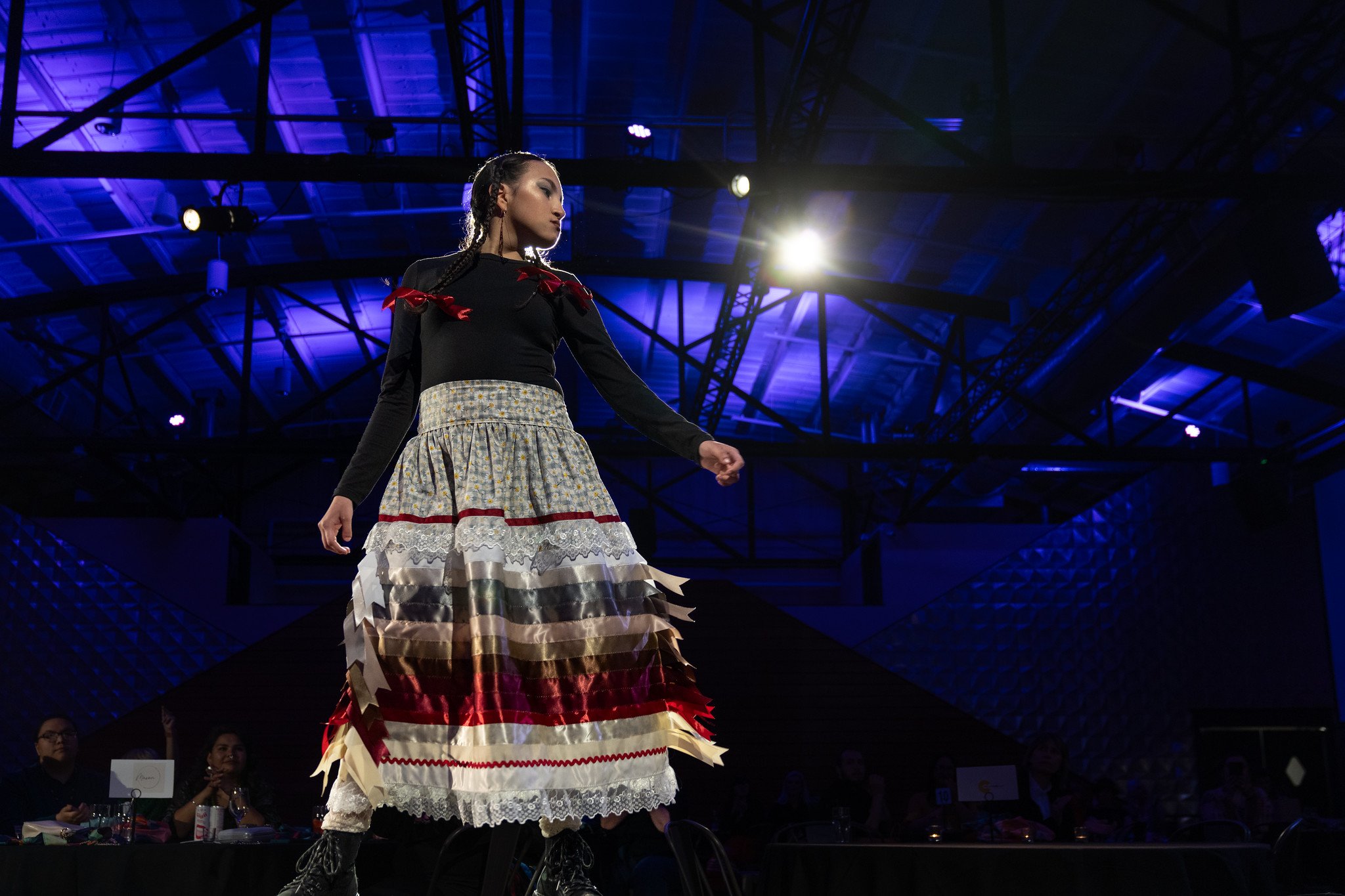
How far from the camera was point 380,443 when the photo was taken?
86.0 inches

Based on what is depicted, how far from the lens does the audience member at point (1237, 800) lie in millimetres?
8031

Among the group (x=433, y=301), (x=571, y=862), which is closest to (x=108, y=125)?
(x=433, y=301)

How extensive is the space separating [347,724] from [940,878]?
4.01 feet

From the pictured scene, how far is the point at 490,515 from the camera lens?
1963mm

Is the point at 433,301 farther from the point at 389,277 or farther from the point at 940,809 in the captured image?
the point at 389,277

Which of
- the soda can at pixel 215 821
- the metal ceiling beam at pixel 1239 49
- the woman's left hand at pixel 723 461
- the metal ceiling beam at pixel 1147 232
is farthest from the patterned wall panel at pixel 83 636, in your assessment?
the woman's left hand at pixel 723 461

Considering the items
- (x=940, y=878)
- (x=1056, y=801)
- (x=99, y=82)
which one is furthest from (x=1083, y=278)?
(x=940, y=878)

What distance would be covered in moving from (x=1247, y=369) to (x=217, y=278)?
28.0 ft

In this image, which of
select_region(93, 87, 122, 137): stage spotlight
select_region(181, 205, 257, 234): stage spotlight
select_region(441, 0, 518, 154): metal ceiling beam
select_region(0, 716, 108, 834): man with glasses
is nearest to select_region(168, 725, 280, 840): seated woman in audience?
select_region(0, 716, 108, 834): man with glasses

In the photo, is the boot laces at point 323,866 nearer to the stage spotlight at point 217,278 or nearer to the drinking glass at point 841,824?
the drinking glass at point 841,824

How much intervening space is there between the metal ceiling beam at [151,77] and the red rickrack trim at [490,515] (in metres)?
5.76

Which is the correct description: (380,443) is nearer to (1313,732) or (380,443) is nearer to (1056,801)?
(1056,801)

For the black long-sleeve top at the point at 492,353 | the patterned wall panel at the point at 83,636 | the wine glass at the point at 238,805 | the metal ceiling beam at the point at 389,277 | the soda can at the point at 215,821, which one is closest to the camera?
the black long-sleeve top at the point at 492,353

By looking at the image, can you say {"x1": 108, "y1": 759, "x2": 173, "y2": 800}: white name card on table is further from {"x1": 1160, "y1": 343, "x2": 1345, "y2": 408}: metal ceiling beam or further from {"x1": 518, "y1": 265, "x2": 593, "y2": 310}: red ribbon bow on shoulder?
{"x1": 1160, "y1": 343, "x2": 1345, "y2": 408}: metal ceiling beam
